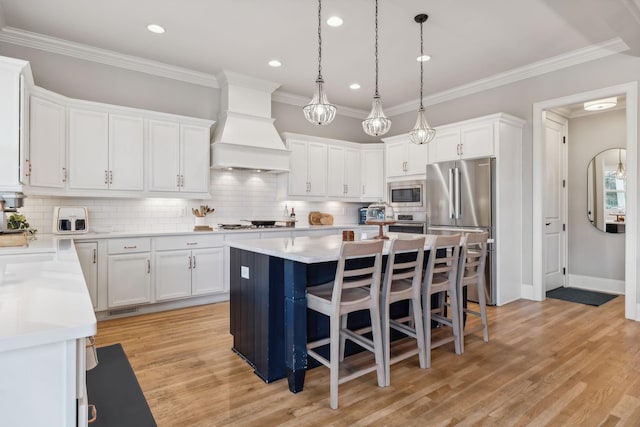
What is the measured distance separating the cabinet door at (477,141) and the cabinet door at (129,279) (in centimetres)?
403

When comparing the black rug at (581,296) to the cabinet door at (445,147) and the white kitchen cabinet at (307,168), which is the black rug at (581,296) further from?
the white kitchen cabinet at (307,168)

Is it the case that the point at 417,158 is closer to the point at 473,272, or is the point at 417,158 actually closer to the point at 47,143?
the point at 473,272

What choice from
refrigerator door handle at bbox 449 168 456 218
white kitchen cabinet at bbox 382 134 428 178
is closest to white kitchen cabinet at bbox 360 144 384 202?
white kitchen cabinet at bbox 382 134 428 178

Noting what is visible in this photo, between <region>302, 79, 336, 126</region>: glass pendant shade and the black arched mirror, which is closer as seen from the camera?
<region>302, 79, 336, 126</region>: glass pendant shade

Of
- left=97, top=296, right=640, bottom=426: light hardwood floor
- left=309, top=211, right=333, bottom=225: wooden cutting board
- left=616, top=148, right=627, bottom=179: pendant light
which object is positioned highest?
left=616, top=148, right=627, bottom=179: pendant light

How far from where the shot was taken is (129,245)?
12.9ft

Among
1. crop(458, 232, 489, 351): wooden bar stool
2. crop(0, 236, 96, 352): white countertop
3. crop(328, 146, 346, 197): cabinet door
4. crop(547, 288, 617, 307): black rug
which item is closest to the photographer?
crop(0, 236, 96, 352): white countertop

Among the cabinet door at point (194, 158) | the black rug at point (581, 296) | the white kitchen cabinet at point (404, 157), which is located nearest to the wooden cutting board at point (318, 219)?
the white kitchen cabinet at point (404, 157)

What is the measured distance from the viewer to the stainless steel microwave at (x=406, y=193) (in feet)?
17.7

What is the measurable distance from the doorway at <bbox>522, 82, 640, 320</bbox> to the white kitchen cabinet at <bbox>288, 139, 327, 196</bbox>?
291 cm

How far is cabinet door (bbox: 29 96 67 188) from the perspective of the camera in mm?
3389

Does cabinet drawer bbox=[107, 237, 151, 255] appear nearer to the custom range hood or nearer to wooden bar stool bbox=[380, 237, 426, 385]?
the custom range hood

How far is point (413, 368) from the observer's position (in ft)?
8.88

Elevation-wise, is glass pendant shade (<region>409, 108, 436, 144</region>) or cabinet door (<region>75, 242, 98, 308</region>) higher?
glass pendant shade (<region>409, 108, 436, 144</region>)
